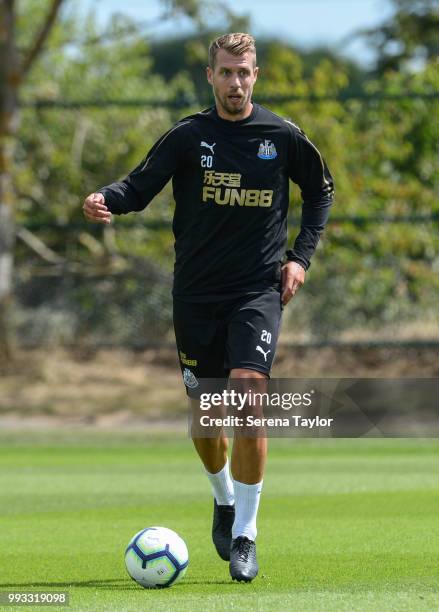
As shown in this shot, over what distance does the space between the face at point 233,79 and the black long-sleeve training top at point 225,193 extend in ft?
0.37

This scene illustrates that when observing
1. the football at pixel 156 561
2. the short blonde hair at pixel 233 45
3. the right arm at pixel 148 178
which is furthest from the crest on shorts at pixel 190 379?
the short blonde hair at pixel 233 45

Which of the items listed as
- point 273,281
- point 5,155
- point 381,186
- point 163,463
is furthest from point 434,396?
point 273,281

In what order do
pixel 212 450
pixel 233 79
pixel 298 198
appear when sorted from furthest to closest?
pixel 298 198 < pixel 212 450 < pixel 233 79

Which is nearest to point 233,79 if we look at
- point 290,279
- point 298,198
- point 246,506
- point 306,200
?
point 306,200

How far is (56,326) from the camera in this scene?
16891 mm

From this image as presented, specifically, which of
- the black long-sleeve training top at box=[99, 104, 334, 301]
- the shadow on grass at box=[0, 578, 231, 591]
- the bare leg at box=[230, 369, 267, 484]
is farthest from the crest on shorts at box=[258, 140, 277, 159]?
the shadow on grass at box=[0, 578, 231, 591]

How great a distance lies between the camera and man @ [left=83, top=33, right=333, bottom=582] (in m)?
6.36

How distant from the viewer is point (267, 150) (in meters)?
6.53

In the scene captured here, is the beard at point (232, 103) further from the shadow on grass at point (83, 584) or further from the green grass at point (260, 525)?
the shadow on grass at point (83, 584)

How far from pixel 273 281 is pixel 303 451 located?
736cm

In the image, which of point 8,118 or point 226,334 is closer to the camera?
point 226,334

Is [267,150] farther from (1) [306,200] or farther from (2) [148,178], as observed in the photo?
(2) [148,178]

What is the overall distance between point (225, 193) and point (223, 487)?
1.57 metres

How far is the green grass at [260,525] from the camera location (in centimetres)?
547
